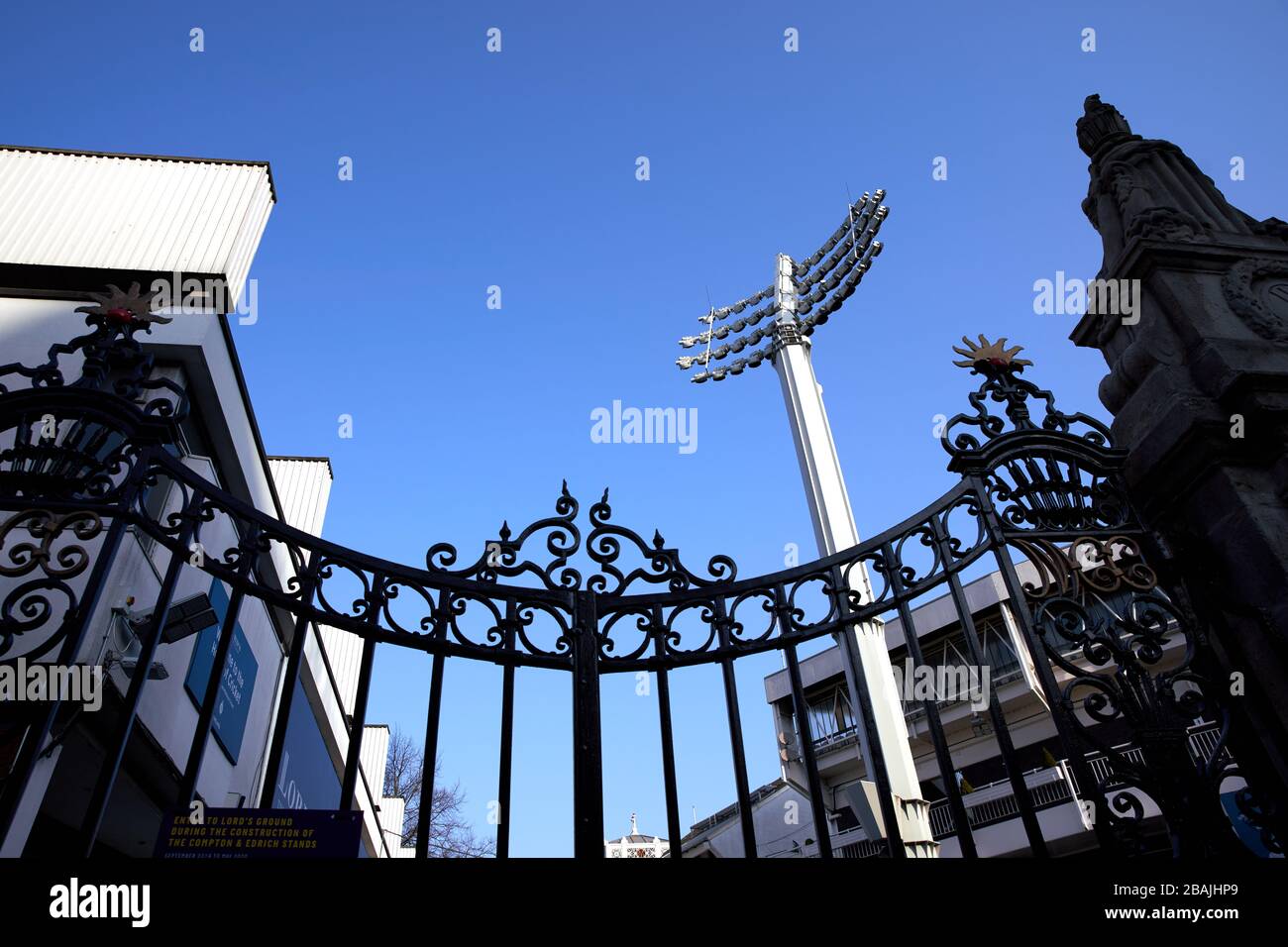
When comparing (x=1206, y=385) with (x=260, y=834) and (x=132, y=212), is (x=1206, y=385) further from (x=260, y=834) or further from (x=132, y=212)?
(x=132, y=212)

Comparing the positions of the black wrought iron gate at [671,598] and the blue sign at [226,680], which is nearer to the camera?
the black wrought iron gate at [671,598]

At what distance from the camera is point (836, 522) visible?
1652 cm

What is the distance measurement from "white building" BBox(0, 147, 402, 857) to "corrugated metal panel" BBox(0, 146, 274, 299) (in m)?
0.02

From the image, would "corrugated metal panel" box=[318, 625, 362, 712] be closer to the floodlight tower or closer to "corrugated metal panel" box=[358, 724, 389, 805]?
"corrugated metal panel" box=[358, 724, 389, 805]

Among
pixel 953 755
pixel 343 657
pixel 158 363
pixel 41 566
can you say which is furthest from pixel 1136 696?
pixel 953 755

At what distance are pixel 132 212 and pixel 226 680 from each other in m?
6.19

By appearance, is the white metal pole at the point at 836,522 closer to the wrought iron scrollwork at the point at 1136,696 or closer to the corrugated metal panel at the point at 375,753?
the wrought iron scrollwork at the point at 1136,696

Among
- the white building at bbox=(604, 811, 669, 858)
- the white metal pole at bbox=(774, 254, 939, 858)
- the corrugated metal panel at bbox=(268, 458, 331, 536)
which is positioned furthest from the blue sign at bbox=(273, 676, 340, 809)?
the white building at bbox=(604, 811, 669, 858)

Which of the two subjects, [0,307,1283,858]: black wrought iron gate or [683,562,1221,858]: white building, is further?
[683,562,1221,858]: white building

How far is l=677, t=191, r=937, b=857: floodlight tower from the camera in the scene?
12.9 m

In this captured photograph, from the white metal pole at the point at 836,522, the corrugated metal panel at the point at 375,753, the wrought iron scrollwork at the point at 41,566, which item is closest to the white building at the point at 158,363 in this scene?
the wrought iron scrollwork at the point at 41,566

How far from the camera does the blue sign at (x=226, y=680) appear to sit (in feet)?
33.6

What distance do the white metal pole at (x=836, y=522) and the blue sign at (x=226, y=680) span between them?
7544mm
